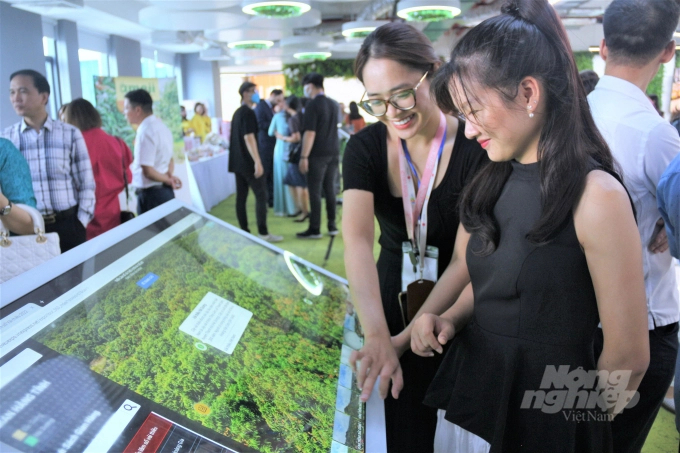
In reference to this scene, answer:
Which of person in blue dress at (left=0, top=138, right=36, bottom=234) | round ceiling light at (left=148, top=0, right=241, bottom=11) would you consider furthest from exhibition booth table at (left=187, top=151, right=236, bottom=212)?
person in blue dress at (left=0, top=138, right=36, bottom=234)

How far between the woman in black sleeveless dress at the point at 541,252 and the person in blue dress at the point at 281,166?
705cm

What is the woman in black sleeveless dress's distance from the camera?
38.5 inches

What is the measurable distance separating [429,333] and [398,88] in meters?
0.61

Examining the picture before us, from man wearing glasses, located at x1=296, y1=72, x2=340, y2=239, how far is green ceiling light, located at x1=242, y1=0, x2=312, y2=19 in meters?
0.76

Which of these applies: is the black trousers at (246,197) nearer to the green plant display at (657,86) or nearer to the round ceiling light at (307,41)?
the round ceiling light at (307,41)

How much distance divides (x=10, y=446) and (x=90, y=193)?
3033 millimetres

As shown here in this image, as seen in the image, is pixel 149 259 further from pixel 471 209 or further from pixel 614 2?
pixel 614 2

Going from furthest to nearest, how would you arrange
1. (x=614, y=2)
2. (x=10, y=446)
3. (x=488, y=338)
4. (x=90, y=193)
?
(x=90, y=193) → (x=614, y=2) → (x=488, y=338) → (x=10, y=446)

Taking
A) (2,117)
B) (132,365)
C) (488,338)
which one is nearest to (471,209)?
(488,338)

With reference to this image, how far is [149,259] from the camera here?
1336 mm

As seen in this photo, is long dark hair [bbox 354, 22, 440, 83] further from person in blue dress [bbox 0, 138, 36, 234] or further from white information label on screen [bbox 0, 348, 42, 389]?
person in blue dress [bbox 0, 138, 36, 234]

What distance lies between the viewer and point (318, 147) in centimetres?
681

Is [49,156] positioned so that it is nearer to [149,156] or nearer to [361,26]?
[149,156]

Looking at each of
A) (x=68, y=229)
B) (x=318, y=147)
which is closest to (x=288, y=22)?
(x=318, y=147)
